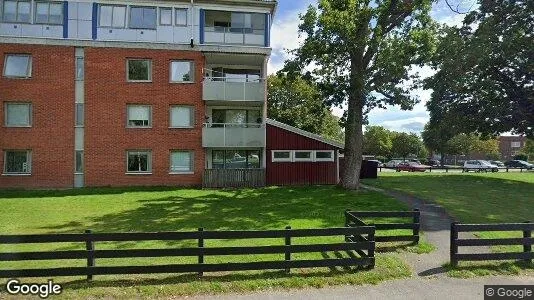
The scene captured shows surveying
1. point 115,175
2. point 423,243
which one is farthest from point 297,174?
point 423,243

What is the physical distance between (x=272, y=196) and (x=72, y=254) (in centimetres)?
1295

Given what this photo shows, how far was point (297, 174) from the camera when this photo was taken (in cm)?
2489

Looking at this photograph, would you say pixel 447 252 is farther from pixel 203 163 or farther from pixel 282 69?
pixel 203 163

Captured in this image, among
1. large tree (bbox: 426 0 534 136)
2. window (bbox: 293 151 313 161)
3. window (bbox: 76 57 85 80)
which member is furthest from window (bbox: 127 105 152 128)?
large tree (bbox: 426 0 534 136)

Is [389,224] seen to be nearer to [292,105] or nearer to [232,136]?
[232,136]

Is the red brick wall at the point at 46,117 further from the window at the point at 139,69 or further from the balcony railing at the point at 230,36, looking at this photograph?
the balcony railing at the point at 230,36

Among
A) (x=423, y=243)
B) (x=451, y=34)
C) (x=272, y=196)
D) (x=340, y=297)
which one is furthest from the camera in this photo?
(x=451, y=34)

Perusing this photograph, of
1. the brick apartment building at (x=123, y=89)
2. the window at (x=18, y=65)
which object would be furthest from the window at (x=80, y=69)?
the window at (x=18, y=65)

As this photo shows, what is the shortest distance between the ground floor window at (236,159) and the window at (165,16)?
27.9ft

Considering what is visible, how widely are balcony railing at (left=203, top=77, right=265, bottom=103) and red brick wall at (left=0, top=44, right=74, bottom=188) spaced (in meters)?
8.11

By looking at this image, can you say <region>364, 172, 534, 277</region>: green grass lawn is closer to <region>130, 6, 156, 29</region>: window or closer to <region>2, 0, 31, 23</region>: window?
<region>130, 6, 156, 29</region>: window

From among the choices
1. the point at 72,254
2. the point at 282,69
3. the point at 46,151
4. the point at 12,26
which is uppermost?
the point at 12,26

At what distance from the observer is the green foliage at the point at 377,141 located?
246 ft

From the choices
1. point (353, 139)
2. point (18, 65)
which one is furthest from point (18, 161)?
point (353, 139)
